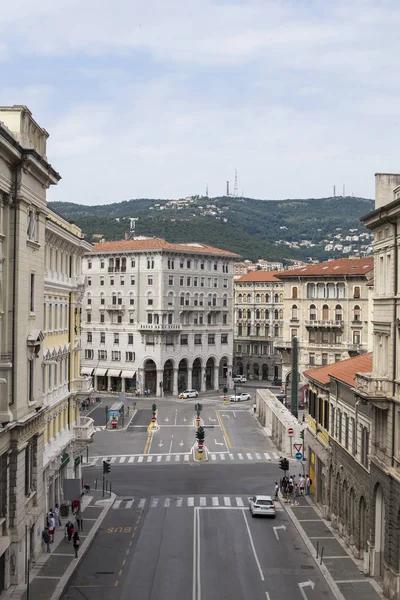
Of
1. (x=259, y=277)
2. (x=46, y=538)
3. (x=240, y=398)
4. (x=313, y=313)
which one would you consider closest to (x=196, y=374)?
(x=240, y=398)

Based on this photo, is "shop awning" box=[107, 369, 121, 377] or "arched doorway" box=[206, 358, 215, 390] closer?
"shop awning" box=[107, 369, 121, 377]

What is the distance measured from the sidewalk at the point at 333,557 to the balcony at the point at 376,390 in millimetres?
8576

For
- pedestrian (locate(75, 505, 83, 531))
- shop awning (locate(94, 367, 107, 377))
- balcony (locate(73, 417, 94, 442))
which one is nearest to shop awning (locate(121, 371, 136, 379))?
shop awning (locate(94, 367, 107, 377))

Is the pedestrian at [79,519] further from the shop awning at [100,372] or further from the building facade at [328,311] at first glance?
the shop awning at [100,372]

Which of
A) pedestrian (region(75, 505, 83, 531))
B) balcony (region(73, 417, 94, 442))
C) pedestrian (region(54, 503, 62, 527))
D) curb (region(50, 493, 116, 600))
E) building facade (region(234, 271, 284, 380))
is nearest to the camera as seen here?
curb (region(50, 493, 116, 600))

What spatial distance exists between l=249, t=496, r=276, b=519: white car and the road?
1.68 feet

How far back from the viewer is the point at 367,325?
11231 cm

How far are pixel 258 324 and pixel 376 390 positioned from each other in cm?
11917

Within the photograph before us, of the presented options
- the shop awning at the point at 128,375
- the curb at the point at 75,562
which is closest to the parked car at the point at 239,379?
the shop awning at the point at 128,375

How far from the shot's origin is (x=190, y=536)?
46312 millimetres

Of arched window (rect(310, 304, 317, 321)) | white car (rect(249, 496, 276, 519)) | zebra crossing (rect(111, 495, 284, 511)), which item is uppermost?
arched window (rect(310, 304, 317, 321))

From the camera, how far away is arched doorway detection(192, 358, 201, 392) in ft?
445

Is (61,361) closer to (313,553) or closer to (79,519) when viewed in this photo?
(79,519)

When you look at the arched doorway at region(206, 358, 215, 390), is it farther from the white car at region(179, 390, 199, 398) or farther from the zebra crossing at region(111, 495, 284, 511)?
the zebra crossing at region(111, 495, 284, 511)
